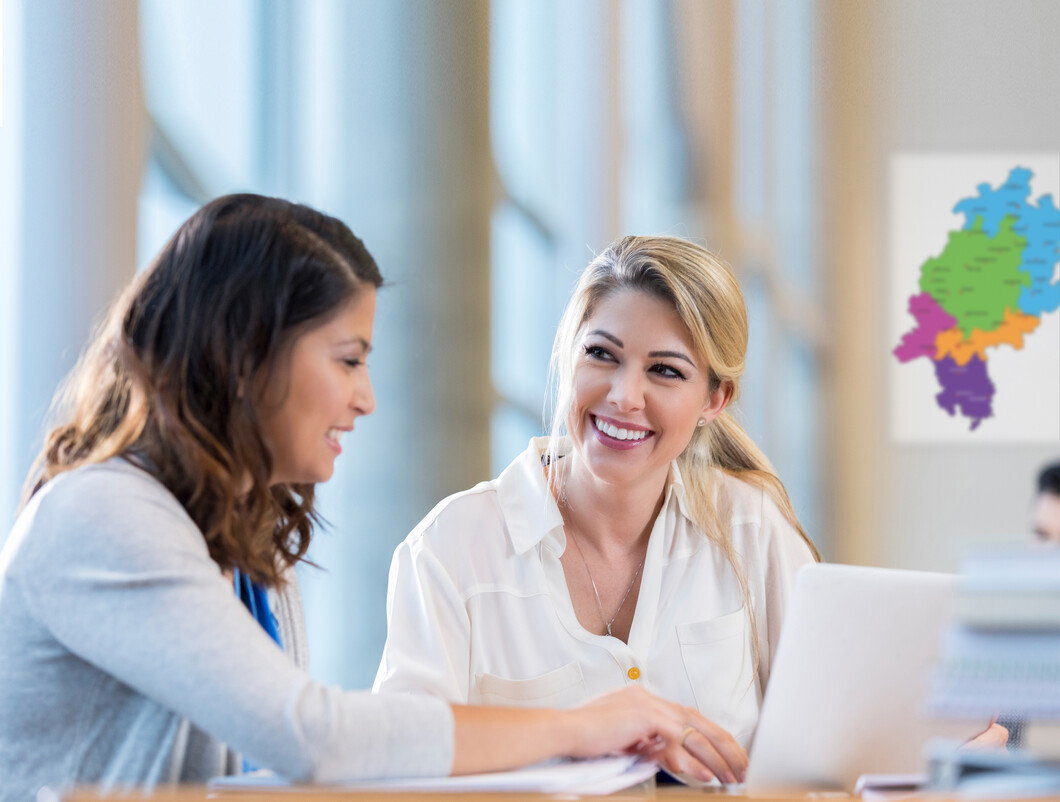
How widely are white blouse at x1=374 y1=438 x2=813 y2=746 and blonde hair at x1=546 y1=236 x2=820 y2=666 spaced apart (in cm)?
5

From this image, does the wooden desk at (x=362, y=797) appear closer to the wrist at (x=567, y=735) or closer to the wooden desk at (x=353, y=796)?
the wooden desk at (x=353, y=796)

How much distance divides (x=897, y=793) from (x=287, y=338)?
70 cm

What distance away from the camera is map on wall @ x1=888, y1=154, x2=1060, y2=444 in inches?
114

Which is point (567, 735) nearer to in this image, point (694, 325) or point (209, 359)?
point (209, 359)

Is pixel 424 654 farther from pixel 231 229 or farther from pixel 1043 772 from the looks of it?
pixel 1043 772

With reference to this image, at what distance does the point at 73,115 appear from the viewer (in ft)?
7.87

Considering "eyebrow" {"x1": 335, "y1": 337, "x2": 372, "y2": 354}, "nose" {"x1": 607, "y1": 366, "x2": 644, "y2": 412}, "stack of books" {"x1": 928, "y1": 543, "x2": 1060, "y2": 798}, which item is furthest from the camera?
"nose" {"x1": 607, "y1": 366, "x2": 644, "y2": 412}

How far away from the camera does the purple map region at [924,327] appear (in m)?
2.90

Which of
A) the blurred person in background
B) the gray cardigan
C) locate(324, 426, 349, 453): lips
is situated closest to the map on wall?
the blurred person in background

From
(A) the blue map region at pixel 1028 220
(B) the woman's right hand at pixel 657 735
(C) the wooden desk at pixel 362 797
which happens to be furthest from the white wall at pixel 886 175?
(C) the wooden desk at pixel 362 797

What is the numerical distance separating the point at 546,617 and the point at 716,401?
1.55 feet

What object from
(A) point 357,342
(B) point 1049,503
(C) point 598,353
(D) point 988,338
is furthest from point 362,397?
(D) point 988,338

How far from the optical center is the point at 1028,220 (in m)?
2.92

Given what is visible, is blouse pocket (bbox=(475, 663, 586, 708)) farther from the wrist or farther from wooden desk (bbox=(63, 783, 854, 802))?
wooden desk (bbox=(63, 783, 854, 802))
